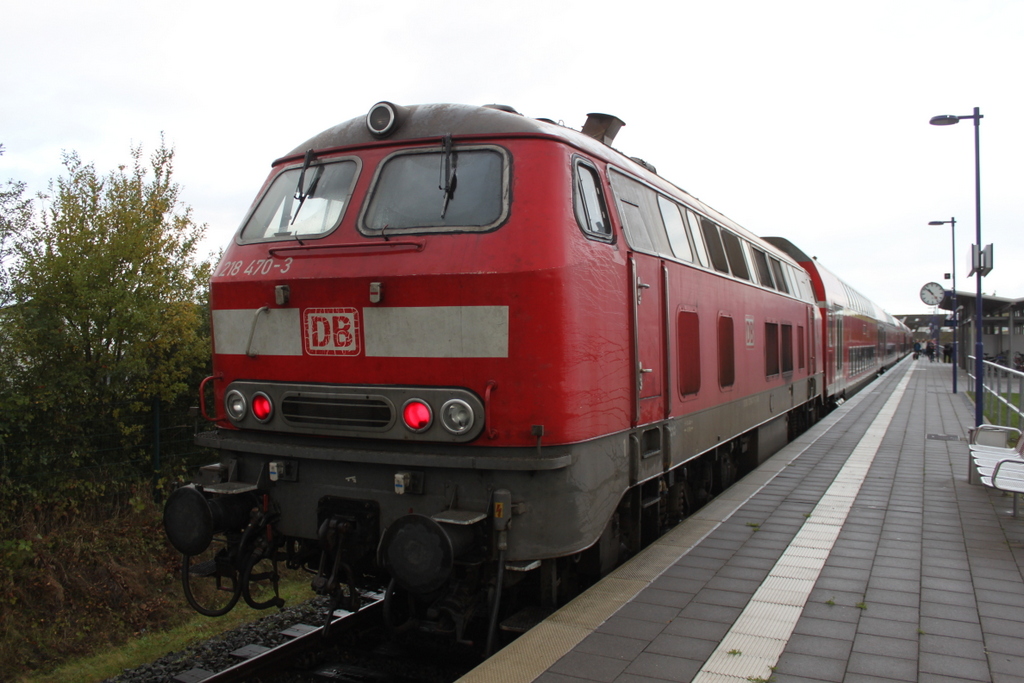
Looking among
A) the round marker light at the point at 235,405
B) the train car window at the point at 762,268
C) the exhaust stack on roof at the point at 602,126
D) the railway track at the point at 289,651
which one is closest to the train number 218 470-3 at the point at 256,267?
the round marker light at the point at 235,405

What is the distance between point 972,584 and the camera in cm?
505

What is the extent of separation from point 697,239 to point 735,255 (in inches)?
64.5

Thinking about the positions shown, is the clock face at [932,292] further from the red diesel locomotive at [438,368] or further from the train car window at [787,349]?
the red diesel locomotive at [438,368]

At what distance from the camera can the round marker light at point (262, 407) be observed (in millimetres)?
4820

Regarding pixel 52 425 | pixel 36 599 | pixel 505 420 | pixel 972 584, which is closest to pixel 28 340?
pixel 52 425

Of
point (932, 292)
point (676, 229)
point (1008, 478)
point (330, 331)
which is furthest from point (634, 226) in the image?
point (932, 292)

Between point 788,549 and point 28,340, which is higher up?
point 28,340

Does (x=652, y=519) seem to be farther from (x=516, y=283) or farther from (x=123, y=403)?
(x=123, y=403)

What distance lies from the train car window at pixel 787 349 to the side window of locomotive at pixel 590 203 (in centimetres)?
653

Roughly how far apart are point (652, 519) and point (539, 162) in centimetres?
331

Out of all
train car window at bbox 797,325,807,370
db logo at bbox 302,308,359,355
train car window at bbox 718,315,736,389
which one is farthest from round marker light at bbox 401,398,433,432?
train car window at bbox 797,325,807,370

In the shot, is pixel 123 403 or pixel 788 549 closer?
pixel 788 549

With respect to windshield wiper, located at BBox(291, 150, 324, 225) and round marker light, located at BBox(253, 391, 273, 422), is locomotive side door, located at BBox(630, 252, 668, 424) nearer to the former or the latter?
windshield wiper, located at BBox(291, 150, 324, 225)

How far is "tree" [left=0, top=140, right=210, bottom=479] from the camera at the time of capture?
27.9 ft
